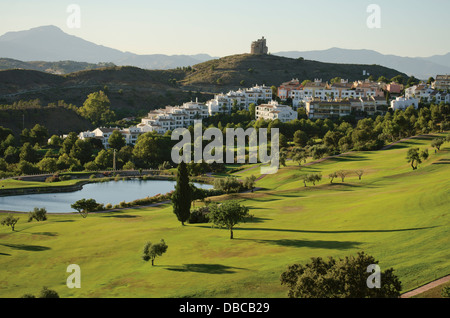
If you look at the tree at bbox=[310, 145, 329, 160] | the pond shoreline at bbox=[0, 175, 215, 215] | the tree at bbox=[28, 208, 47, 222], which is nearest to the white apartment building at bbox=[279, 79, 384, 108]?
the tree at bbox=[310, 145, 329, 160]

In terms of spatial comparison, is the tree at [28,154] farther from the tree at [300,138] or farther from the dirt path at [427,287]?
the dirt path at [427,287]

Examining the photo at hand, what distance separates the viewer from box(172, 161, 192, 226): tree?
159 ft

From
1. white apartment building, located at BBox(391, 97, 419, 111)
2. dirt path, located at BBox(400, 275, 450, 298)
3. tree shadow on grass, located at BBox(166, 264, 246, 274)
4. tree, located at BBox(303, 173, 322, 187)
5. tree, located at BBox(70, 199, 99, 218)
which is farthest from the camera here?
white apartment building, located at BBox(391, 97, 419, 111)

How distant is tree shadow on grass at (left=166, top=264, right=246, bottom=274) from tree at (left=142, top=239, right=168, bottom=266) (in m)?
1.50

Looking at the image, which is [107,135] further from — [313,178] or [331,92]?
[331,92]

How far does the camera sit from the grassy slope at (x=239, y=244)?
30938 millimetres

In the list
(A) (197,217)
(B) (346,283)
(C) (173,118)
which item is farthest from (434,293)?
(C) (173,118)

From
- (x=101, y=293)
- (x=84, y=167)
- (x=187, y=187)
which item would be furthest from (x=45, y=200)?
(x=101, y=293)

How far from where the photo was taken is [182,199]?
48.8 metres

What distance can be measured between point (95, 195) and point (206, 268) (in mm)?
44053

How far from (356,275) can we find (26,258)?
26552mm

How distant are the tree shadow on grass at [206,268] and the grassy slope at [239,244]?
0.07 metres

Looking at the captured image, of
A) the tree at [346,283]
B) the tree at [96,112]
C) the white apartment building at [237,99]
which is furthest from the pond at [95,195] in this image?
the tree at [96,112]

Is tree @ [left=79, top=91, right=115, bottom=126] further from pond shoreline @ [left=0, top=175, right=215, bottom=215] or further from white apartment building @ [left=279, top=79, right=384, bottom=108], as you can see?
pond shoreline @ [left=0, top=175, right=215, bottom=215]
